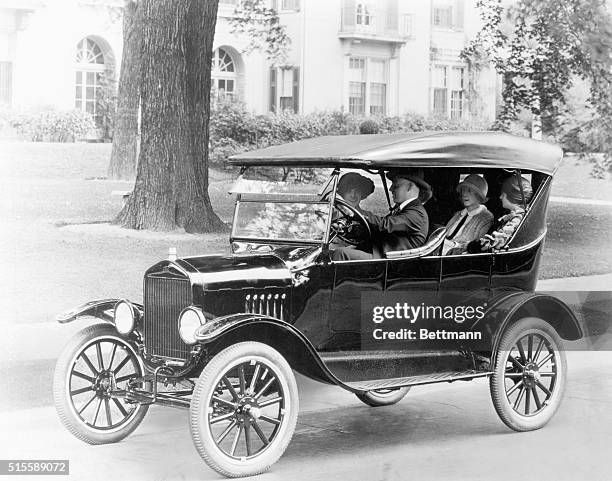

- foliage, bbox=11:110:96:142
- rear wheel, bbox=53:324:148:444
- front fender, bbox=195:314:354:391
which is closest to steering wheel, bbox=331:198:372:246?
front fender, bbox=195:314:354:391

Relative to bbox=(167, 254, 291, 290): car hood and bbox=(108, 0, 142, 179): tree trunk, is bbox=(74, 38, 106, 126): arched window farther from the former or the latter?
bbox=(167, 254, 291, 290): car hood

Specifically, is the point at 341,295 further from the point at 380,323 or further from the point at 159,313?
the point at 159,313

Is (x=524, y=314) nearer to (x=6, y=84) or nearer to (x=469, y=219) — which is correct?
(x=469, y=219)

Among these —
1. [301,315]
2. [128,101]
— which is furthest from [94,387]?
[128,101]

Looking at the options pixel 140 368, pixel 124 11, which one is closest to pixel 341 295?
pixel 140 368

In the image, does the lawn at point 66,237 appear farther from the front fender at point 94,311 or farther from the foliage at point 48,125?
the front fender at point 94,311

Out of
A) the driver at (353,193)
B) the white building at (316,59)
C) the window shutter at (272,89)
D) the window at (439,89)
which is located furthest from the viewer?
the window at (439,89)

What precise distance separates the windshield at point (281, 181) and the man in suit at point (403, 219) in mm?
406

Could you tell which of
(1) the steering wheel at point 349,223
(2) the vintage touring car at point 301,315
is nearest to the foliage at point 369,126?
(2) the vintage touring car at point 301,315

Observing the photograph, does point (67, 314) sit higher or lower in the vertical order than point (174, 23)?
lower

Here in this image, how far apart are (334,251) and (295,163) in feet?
1.77

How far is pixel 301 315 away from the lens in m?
5.18

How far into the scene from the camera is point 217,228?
855 cm

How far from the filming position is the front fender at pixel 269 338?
4676mm
